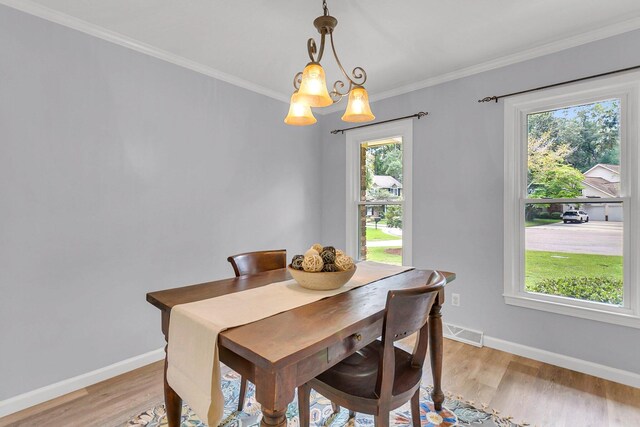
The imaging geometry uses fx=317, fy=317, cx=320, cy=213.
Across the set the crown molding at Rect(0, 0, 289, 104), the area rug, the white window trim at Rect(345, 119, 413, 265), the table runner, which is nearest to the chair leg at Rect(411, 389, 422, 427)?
the area rug

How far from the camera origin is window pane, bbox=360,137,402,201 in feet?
11.0

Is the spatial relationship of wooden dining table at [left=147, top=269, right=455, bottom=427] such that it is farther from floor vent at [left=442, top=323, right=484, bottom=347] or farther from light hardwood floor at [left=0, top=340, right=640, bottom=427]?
floor vent at [left=442, top=323, right=484, bottom=347]

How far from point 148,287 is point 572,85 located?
350cm

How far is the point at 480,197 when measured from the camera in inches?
108

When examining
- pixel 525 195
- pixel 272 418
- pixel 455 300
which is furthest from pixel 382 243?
pixel 272 418

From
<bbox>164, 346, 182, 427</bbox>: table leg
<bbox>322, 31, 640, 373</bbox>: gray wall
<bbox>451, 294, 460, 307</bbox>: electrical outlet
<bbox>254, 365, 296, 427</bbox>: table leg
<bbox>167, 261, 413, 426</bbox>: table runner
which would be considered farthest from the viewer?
<bbox>451, 294, 460, 307</bbox>: electrical outlet

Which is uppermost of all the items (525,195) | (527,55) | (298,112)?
(527,55)

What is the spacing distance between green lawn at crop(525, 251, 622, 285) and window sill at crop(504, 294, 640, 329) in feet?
0.52

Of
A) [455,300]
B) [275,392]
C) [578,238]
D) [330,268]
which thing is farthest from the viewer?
[455,300]

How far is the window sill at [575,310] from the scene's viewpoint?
2.12 m

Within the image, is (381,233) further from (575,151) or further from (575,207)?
(575,151)

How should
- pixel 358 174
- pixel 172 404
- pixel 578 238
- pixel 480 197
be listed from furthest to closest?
pixel 358 174
pixel 480 197
pixel 578 238
pixel 172 404

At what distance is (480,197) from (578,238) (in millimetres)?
735

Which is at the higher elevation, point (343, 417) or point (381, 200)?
point (381, 200)
